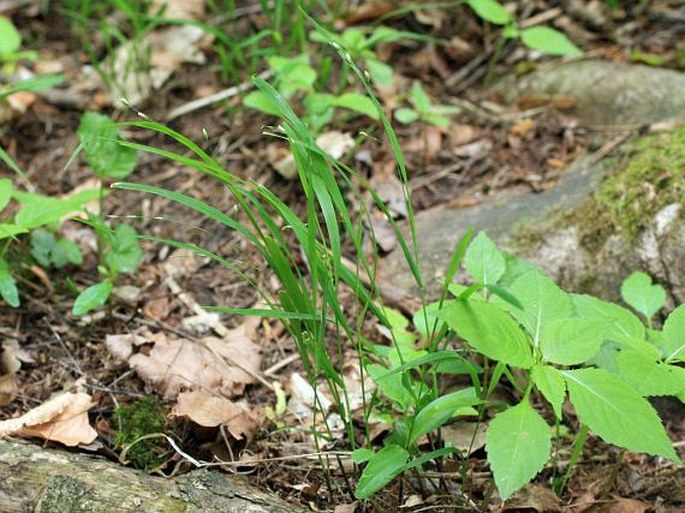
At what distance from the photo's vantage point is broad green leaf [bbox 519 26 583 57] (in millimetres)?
2881

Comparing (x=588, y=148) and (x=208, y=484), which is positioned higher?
(x=588, y=148)

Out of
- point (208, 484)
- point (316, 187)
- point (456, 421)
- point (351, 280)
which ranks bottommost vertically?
point (456, 421)

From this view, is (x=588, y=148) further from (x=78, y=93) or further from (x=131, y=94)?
(x=78, y=93)

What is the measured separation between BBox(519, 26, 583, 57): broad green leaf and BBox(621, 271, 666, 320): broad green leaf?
1.31 metres

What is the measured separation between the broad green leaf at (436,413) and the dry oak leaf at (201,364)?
0.65m

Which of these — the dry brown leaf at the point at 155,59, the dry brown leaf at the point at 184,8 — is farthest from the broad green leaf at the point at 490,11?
the dry brown leaf at the point at 184,8

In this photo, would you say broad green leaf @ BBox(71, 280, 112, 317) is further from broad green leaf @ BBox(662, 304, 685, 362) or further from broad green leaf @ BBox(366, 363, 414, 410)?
broad green leaf @ BBox(662, 304, 685, 362)

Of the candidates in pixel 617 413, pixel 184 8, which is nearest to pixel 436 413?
pixel 617 413

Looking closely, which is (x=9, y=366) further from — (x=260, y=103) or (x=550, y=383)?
(x=550, y=383)

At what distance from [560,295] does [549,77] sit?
194cm

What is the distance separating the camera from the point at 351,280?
1550 millimetres

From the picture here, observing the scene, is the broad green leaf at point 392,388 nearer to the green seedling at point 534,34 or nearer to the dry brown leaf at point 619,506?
the dry brown leaf at point 619,506

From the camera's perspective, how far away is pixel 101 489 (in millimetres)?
1495

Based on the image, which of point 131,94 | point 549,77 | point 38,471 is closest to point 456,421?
point 38,471
